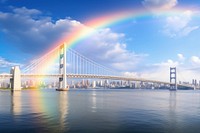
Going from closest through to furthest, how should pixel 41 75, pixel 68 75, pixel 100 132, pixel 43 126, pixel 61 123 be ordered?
pixel 100 132 → pixel 43 126 → pixel 61 123 → pixel 41 75 → pixel 68 75

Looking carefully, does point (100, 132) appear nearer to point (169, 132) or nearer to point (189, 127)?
point (169, 132)

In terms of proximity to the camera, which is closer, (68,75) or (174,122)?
(174,122)

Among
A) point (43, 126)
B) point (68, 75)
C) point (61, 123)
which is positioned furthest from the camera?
point (68, 75)

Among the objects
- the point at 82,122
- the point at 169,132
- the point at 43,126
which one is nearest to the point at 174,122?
the point at 169,132

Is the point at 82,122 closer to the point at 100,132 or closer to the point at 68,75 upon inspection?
the point at 100,132

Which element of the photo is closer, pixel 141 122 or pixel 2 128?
pixel 2 128

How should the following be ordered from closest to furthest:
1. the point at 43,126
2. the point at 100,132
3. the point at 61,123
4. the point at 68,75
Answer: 1. the point at 100,132
2. the point at 43,126
3. the point at 61,123
4. the point at 68,75

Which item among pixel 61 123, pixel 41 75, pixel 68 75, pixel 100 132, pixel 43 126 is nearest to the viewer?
pixel 100 132

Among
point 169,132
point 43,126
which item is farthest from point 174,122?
point 43,126
